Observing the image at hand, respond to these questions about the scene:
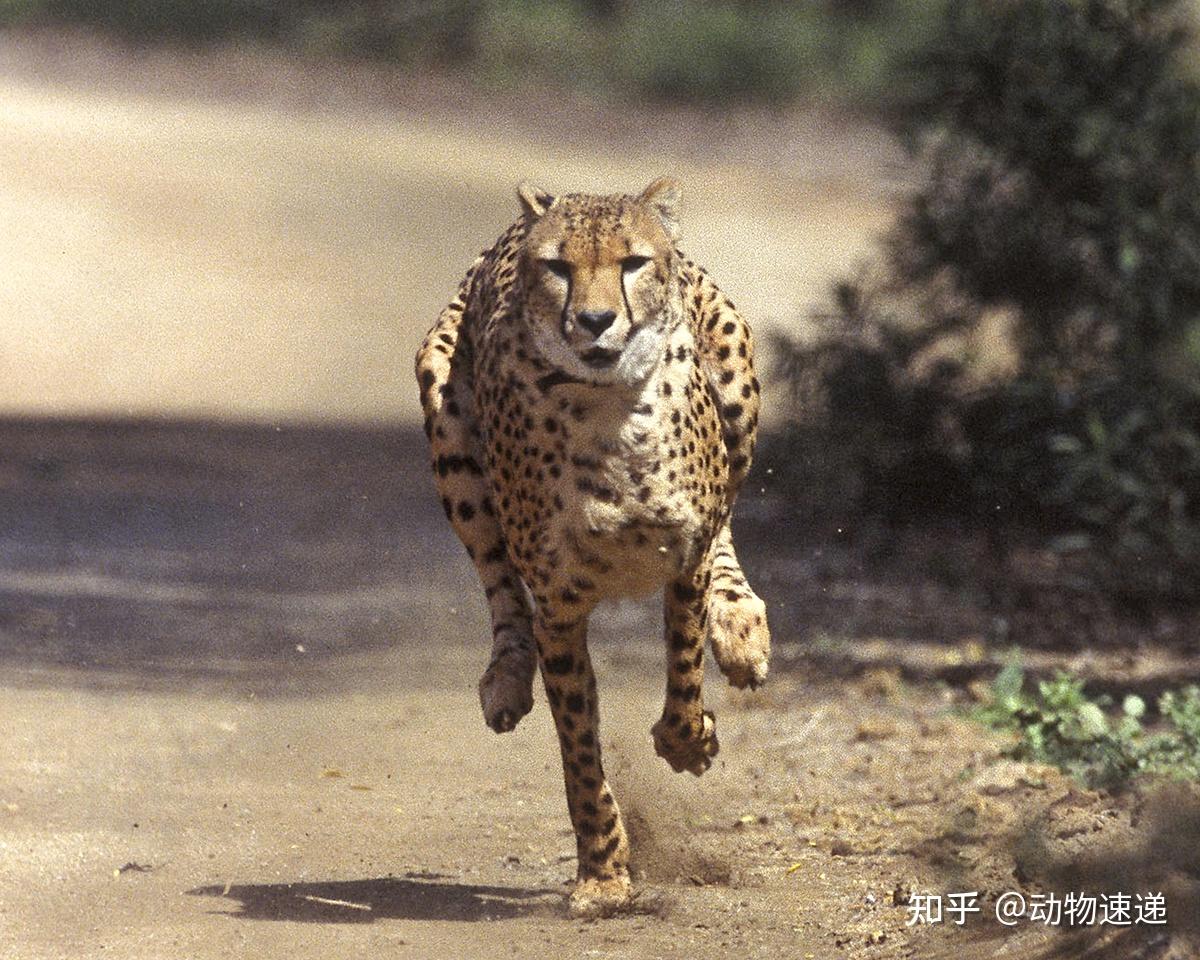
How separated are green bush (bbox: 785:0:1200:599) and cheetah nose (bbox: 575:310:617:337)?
4.55m

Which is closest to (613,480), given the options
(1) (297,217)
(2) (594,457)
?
(2) (594,457)

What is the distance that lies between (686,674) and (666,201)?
113cm

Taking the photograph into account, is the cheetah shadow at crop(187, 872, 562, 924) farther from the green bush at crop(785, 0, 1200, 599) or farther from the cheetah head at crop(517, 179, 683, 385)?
the green bush at crop(785, 0, 1200, 599)

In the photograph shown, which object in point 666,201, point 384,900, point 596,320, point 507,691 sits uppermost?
point 666,201

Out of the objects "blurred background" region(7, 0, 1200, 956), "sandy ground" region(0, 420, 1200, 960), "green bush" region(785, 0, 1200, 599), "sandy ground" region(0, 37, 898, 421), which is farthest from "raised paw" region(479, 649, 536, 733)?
"sandy ground" region(0, 37, 898, 421)

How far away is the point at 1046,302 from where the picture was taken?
1030 centimetres

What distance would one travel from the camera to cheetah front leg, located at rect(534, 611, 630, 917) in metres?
5.65

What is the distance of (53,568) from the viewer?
10.2m

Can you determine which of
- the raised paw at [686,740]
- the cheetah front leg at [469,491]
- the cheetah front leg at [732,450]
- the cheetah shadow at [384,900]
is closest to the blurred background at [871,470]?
the cheetah shadow at [384,900]

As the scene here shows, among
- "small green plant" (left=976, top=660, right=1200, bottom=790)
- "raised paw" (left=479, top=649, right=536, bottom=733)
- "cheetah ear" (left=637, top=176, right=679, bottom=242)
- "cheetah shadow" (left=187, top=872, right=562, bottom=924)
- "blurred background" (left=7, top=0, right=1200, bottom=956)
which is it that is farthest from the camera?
"blurred background" (left=7, top=0, right=1200, bottom=956)

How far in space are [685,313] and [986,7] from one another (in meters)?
5.22

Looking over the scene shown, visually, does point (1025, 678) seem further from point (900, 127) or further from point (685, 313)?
point (685, 313)

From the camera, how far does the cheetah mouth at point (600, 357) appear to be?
495 centimetres

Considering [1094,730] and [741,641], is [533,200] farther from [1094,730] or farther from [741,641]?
[1094,730]
